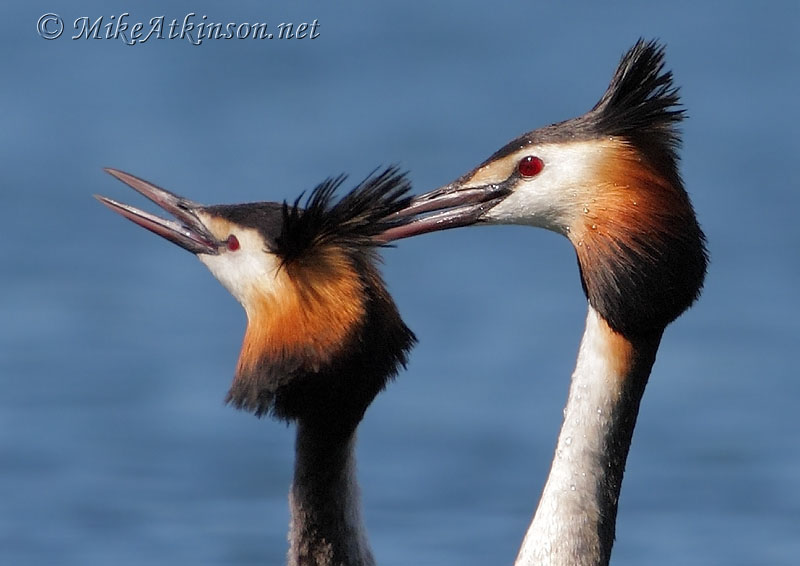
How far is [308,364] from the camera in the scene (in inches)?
341

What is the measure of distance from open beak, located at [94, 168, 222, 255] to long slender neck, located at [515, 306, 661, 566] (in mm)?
1634

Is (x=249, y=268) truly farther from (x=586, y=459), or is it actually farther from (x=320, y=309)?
(x=586, y=459)

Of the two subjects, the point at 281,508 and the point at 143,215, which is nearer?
the point at 143,215

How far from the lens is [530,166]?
8797 mm

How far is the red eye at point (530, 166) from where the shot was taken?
28.8 feet

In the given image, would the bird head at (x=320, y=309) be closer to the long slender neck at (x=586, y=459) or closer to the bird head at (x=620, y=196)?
the bird head at (x=620, y=196)

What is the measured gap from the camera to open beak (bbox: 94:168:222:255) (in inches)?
362

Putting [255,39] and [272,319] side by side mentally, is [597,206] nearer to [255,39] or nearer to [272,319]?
[272,319]

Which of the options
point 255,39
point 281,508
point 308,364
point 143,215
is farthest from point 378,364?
point 255,39

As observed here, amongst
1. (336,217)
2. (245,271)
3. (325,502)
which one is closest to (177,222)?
(245,271)

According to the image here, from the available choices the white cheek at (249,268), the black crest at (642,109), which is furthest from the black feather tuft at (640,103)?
the white cheek at (249,268)

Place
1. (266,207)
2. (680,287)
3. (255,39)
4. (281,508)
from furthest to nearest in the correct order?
(255,39)
(281,508)
(266,207)
(680,287)

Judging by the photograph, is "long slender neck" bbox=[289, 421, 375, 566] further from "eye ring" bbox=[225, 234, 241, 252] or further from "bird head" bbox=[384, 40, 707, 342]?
"bird head" bbox=[384, 40, 707, 342]

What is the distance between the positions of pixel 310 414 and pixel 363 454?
7663 mm
